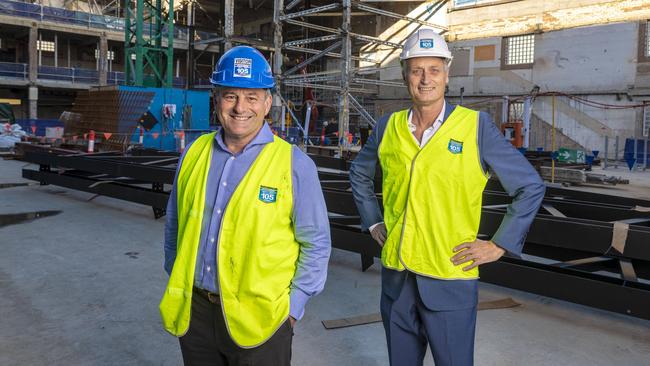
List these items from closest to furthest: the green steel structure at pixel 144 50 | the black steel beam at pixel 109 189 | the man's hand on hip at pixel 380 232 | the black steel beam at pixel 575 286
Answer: the man's hand on hip at pixel 380 232 → the black steel beam at pixel 575 286 → the black steel beam at pixel 109 189 → the green steel structure at pixel 144 50

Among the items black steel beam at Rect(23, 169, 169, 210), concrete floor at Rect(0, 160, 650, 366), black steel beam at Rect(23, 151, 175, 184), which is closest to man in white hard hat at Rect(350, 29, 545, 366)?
concrete floor at Rect(0, 160, 650, 366)

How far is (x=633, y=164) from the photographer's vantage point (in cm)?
2014

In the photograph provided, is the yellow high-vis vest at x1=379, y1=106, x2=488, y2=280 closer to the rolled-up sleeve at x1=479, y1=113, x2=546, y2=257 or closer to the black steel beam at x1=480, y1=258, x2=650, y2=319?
the rolled-up sleeve at x1=479, y1=113, x2=546, y2=257

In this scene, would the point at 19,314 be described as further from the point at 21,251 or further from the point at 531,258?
the point at 531,258

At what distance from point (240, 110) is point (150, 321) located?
2.83 meters

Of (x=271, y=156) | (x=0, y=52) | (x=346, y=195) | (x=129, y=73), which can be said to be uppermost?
(x=0, y=52)

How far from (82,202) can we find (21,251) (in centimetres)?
368

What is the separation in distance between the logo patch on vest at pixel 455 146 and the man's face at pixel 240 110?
0.87 m

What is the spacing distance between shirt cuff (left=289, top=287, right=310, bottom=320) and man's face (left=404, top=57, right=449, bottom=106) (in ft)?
3.58

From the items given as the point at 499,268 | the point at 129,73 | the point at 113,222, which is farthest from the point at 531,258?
the point at 129,73

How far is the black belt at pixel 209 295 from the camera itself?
6.80 ft

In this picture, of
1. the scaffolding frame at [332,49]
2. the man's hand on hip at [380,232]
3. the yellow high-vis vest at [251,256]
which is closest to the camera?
the yellow high-vis vest at [251,256]

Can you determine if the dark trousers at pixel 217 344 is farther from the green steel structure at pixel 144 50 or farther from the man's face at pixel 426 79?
the green steel structure at pixel 144 50

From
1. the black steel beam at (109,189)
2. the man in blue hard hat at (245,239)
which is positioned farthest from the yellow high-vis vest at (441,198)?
the black steel beam at (109,189)
